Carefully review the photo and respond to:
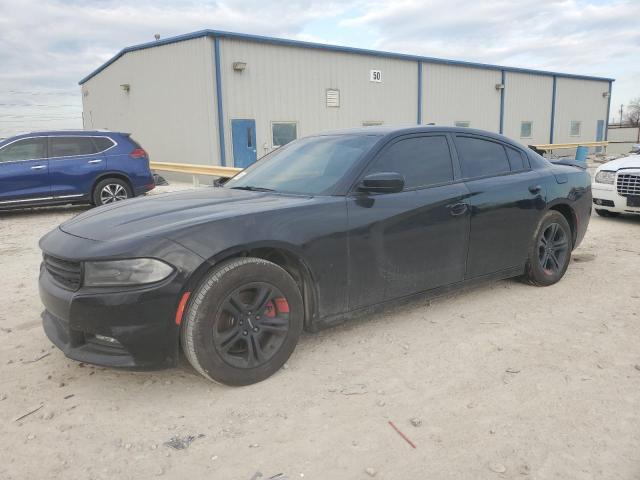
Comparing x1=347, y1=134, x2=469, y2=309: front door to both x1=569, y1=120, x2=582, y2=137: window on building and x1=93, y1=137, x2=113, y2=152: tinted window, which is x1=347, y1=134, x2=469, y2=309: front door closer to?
x1=93, y1=137, x2=113, y2=152: tinted window

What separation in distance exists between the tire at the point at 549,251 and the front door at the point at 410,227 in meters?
1.03

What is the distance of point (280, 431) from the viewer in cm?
260

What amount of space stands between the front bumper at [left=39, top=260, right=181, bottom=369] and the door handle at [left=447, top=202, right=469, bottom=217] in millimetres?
2171

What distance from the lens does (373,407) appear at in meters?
2.80

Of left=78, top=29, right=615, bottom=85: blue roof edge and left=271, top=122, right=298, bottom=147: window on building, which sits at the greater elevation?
left=78, top=29, right=615, bottom=85: blue roof edge

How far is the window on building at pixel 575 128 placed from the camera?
29.8 metres

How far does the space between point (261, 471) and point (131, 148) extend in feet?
30.5

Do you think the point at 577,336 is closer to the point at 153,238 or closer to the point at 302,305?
the point at 302,305

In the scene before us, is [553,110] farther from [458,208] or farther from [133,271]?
[133,271]

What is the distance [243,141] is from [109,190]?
684cm

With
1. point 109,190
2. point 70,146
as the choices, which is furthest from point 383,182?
point 70,146

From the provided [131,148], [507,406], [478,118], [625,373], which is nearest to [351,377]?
[507,406]

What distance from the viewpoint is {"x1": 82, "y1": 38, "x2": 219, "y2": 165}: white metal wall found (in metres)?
15.6

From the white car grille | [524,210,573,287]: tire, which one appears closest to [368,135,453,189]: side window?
[524,210,573,287]: tire
